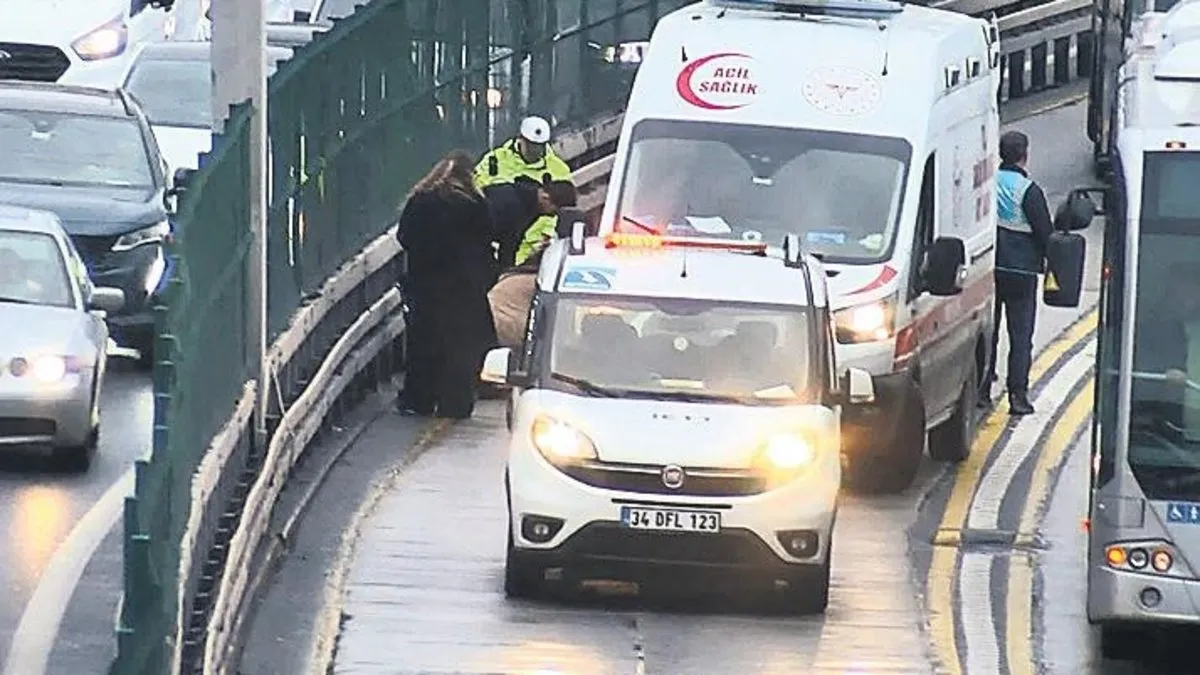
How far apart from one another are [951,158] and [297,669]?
24.6 feet

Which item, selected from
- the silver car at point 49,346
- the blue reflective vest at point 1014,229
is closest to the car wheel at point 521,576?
the silver car at point 49,346

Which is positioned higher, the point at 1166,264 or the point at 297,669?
the point at 1166,264

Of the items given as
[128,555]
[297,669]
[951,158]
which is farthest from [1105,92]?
[128,555]

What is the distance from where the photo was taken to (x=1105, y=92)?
31484 mm

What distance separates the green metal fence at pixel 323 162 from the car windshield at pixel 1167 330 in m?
4.24

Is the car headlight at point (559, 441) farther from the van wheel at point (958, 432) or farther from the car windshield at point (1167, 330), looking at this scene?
the van wheel at point (958, 432)

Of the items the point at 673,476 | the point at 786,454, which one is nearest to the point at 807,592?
the point at 786,454

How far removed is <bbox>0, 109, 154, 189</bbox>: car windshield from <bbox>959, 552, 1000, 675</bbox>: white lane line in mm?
9002

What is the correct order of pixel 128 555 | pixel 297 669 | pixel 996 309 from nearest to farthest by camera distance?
pixel 128 555 → pixel 297 669 → pixel 996 309

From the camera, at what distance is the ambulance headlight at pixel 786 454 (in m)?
15.8

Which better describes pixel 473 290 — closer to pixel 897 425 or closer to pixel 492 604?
pixel 897 425

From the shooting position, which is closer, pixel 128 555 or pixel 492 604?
pixel 128 555

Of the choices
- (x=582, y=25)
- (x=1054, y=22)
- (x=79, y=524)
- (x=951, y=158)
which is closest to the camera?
(x=79, y=524)

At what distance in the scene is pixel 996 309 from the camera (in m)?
22.7
